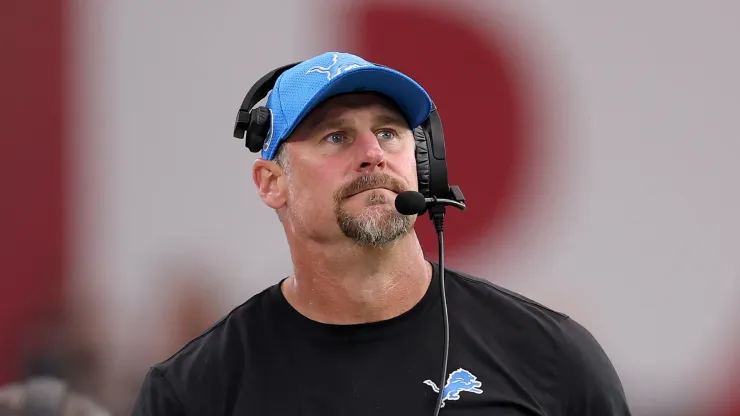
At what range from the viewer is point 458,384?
155 centimetres

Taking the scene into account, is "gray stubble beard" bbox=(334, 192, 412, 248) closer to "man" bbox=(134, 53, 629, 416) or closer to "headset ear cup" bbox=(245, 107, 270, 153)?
"man" bbox=(134, 53, 629, 416)

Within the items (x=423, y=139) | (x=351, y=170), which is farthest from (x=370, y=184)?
(x=423, y=139)

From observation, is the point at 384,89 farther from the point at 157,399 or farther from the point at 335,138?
the point at 157,399

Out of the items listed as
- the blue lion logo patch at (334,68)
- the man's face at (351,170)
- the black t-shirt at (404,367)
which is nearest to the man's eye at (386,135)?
the man's face at (351,170)

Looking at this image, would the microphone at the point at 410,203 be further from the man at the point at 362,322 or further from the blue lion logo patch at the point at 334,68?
the blue lion logo patch at the point at 334,68

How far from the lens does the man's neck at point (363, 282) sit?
1.63 m

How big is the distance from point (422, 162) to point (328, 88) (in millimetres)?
195

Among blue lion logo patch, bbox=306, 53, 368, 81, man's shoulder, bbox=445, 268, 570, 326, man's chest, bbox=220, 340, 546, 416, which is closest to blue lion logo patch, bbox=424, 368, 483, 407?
man's chest, bbox=220, 340, 546, 416

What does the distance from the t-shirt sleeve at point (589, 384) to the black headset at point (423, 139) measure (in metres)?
0.30

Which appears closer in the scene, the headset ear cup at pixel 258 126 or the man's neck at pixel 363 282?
the man's neck at pixel 363 282

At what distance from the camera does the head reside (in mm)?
1592

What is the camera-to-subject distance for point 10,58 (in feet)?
10.2

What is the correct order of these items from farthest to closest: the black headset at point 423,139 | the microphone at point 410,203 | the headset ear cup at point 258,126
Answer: the headset ear cup at point 258,126, the black headset at point 423,139, the microphone at point 410,203

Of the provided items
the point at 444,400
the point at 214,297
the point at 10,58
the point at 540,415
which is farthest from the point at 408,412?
the point at 10,58
